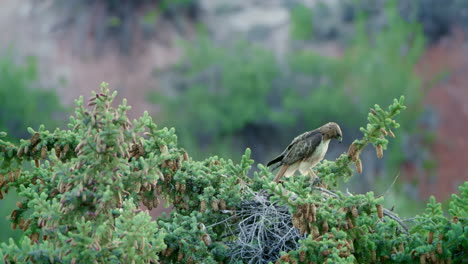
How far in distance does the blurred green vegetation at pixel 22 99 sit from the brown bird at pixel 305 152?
18.5 m

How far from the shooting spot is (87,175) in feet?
13.5

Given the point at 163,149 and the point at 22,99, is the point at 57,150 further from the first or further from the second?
the point at 22,99

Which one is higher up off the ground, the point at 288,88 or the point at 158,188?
the point at 288,88

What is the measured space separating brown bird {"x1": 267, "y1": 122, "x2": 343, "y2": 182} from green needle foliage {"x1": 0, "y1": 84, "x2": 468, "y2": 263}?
83cm

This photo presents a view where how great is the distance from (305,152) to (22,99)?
817 inches

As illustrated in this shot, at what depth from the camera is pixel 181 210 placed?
5664 mm

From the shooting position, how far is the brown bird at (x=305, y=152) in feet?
22.9

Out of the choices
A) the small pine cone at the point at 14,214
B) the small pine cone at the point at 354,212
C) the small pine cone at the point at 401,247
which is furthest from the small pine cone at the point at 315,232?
the small pine cone at the point at 14,214

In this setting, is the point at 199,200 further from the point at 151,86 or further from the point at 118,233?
the point at 151,86

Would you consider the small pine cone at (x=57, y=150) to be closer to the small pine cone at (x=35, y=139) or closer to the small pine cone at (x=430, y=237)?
the small pine cone at (x=35, y=139)

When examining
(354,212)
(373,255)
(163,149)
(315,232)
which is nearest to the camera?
(315,232)

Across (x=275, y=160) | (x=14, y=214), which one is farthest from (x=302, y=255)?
(x=275, y=160)

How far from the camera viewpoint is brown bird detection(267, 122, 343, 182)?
6.96 m

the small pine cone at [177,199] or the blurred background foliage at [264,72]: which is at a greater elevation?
the blurred background foliage at [264,72]
